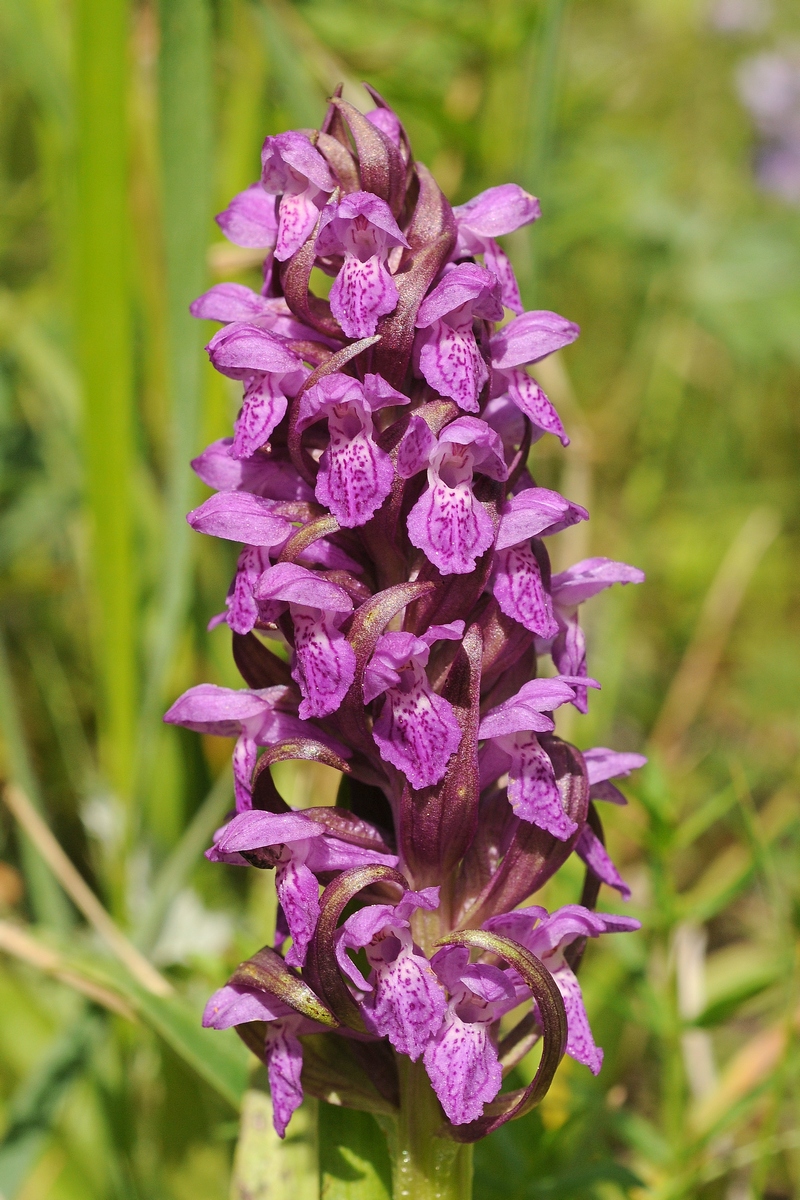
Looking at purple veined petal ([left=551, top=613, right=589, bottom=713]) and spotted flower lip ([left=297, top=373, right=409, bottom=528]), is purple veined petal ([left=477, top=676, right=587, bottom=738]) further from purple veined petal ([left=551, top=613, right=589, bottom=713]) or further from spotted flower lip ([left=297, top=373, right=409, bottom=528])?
spotted flower lip ([left=297, top=373, right=409, bottom=528])

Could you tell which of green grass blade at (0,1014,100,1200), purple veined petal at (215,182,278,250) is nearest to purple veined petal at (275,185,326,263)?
purple veined petal at (215,182,278,250)

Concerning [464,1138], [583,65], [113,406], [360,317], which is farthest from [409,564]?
[583,65]

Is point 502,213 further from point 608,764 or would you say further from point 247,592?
point 608,764

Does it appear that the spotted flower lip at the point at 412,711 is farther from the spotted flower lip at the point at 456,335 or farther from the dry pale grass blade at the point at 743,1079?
the dry pale grass blade at the point at 743,1079

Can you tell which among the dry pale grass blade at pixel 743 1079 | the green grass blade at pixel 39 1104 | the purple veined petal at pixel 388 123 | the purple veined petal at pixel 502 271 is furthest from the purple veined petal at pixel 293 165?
the dry pale grass blade at pixel 743 1079

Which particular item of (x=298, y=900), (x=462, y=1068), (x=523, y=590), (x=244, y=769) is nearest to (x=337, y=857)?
(x=298, y=900)

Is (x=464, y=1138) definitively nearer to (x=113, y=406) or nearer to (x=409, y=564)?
(x=409, y=564)
